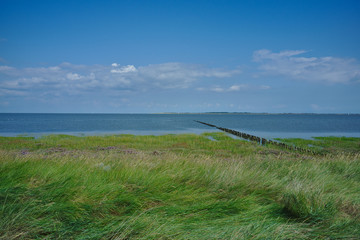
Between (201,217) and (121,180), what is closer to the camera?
(201,217)

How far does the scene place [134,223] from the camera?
3260 mm

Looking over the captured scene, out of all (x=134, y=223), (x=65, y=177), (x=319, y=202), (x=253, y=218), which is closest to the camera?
(x=134, y=223)

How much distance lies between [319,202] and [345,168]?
5.31 m

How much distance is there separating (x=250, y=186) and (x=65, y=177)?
13.3 ft

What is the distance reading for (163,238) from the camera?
3.07 metres

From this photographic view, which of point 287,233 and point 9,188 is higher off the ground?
point 9,188

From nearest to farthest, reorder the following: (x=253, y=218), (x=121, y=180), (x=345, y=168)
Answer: (x=253, y=218) < (x=121, y=180) < (x=345, y=168)

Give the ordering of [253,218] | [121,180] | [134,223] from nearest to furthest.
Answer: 1. [134,223]
2. [253,218]
3. [121,180]

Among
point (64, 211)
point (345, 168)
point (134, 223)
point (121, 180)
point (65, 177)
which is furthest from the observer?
point (345, 168)

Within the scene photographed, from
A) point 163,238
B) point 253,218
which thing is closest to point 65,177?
point 163,238

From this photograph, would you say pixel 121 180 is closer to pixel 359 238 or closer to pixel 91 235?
pixel 91 235

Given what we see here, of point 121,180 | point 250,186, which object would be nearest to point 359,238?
point 250,186

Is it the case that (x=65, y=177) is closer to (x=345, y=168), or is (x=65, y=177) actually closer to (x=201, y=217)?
(x=201, y=217)

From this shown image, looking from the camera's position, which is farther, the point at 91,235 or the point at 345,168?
the point at 345,168
